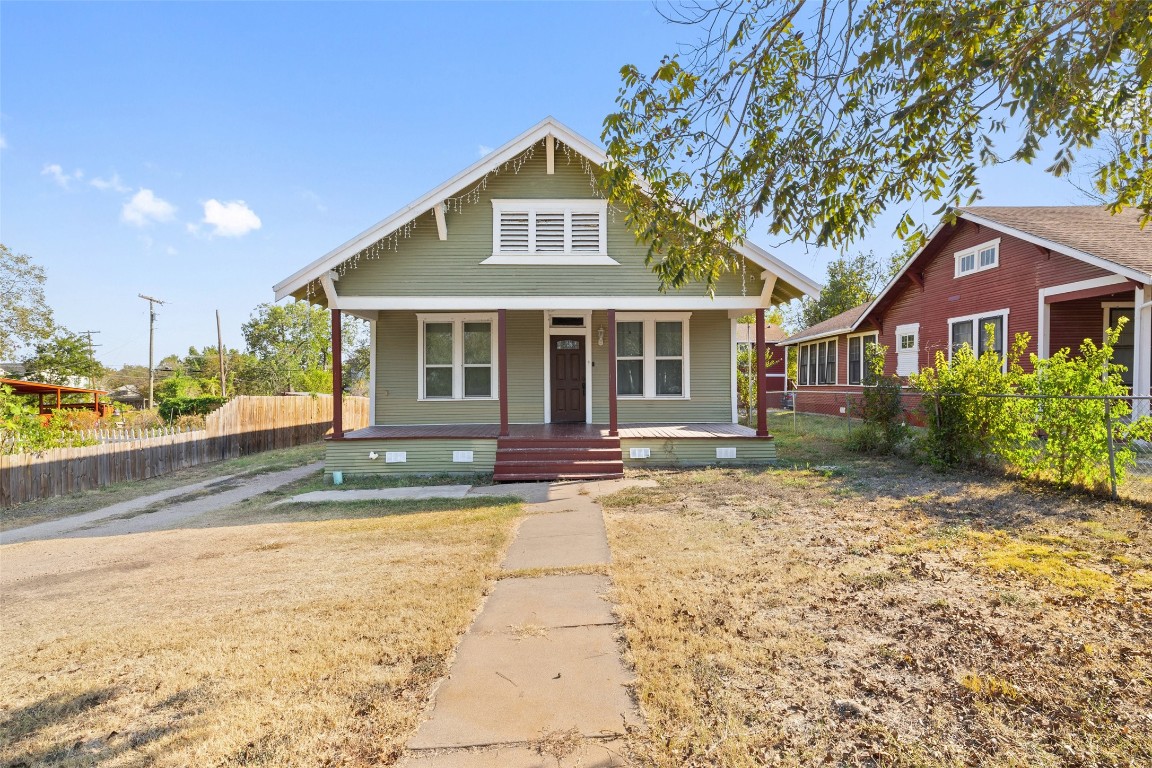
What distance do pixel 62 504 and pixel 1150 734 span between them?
13223 millimetres

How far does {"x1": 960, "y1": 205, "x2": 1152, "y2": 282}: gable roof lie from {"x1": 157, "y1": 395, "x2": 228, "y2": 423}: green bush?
26.1m

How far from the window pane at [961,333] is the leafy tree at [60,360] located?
145ft

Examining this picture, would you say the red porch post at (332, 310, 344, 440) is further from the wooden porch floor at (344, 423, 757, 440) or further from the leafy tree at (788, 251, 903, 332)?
the leafy tree at (788, 251, 903, 332)

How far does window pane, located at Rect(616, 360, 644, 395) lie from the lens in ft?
39.1

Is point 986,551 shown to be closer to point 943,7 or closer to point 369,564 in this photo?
point 943,7

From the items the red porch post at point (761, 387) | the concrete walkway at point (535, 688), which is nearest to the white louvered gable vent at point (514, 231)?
the red porch post at point (761, 387)

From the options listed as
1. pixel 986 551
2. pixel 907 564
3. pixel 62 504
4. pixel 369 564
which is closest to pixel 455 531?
pixel 369 564

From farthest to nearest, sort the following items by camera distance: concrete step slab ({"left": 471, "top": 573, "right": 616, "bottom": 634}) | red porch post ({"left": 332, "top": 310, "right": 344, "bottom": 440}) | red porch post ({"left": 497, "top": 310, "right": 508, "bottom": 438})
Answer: red porch post ({"left": 332, "top": 310, "right": 344, "bottom": 440})
red porch post ({"left": 497, "top": 310, "right": 508, "bottom": 438})
concrete step slab ({"left": 471, "top": 573, "right": 616, "bottom": 634})

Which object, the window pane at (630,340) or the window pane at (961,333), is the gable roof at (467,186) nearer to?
the window pane at (630,340)

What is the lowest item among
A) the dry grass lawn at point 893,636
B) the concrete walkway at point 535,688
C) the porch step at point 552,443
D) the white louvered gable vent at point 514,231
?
the concrete walkway at point 535,688

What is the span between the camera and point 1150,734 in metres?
2.28

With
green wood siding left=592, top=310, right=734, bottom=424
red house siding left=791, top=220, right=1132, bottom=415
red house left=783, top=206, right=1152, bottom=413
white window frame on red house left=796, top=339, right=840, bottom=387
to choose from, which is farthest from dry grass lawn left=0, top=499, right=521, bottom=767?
white window frame on red house left=796, top=339, right=840, bottom=387

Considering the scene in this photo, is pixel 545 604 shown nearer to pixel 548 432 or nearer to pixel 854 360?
pixel 548 432

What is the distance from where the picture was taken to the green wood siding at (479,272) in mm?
10188
